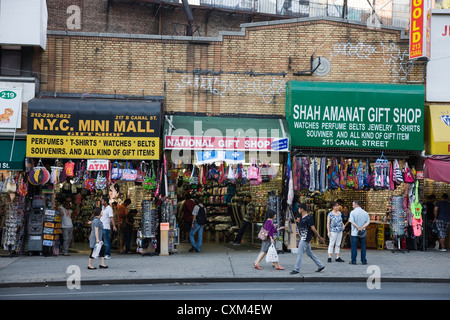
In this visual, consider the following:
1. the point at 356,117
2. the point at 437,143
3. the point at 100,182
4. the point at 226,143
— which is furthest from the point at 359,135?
the point at 100,182

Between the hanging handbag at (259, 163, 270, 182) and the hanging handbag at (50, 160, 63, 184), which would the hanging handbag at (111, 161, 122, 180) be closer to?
the hanging handbag at (50, 160, 63, 184)

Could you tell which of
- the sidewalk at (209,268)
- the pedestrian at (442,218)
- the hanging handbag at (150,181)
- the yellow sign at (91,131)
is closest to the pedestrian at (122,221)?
the sidewalk at (209,268)

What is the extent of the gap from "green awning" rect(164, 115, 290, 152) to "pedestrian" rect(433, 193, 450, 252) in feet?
18.5

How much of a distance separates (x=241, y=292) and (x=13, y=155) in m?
9.20

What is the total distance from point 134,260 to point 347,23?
1061cm

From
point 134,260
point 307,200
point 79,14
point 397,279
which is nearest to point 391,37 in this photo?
point 307,200

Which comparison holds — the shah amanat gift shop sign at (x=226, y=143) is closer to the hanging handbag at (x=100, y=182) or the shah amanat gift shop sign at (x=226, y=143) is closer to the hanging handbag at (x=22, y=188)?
the hanging handbag at (x=100, y=182)

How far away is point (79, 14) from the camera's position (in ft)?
88.8

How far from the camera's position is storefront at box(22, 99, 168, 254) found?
56.6 ft

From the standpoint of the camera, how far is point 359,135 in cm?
1867

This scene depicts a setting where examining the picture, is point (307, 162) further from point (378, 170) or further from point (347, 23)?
point (347, 23)

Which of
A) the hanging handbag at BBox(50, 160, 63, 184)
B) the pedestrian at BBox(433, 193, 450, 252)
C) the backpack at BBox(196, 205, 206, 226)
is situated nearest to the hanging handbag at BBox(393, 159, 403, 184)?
the pedestrian at BBox(433, 193, 450, 252)

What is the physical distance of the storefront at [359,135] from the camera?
1847cm

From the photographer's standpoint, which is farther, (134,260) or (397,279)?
(134,260)
